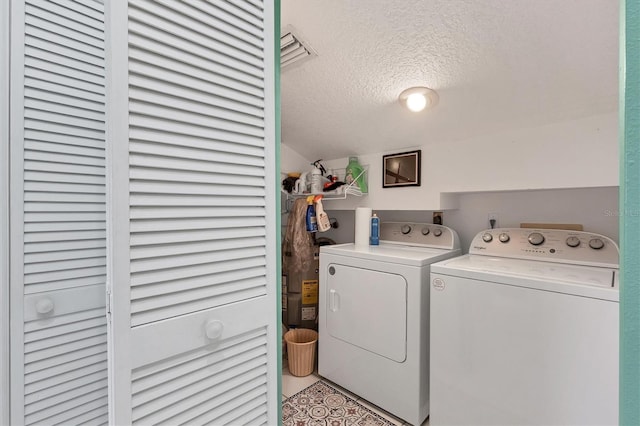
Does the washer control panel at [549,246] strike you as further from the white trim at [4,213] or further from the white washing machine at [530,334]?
the white trim at [4,213]

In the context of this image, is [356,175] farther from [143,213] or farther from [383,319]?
[143,213]

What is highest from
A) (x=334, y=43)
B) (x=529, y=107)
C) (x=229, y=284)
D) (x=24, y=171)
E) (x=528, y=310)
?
(x=334, y=43)

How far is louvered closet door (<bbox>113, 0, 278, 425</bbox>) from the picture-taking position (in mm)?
594

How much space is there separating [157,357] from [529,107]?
2089 millimetres

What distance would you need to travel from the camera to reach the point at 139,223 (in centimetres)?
60

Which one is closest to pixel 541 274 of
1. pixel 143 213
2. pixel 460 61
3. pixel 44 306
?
pixel 460 61

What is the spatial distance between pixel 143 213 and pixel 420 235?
2060 mm

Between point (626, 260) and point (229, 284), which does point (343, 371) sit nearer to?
point (229, 284)

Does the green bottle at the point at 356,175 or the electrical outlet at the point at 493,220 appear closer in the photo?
the electrical outlet at the point at 493,220

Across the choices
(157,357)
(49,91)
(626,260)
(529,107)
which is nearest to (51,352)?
(157,357)

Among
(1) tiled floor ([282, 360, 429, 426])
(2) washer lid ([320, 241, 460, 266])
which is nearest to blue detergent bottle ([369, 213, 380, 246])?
(2) washer lid ([320, 241, 460, 266])

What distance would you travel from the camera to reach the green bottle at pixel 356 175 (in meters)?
2.48

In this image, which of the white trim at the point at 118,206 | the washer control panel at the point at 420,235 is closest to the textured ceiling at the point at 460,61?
the washer control panel at the point at 420,235

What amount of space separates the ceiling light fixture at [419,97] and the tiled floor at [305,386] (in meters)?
2.00
